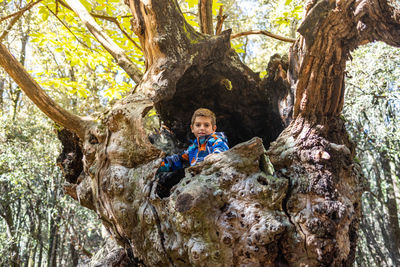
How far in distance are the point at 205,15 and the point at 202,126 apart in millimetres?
1767

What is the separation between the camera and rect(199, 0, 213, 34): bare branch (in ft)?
12.5

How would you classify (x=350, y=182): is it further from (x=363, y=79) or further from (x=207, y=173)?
Answer: (x=363, y=79)

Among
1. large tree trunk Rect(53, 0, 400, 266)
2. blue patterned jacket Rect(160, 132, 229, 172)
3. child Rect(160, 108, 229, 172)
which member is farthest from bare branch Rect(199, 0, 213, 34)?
blue patterned jacket Rect(160, 132, 229, 172)

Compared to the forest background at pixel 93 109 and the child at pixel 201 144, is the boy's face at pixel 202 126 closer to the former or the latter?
the child at pixel 201 144

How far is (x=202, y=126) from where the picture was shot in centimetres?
295

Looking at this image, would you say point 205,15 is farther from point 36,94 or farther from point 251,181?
point 251,181

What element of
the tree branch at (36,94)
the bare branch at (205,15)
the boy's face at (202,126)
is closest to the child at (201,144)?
the boy's face at (202,126)

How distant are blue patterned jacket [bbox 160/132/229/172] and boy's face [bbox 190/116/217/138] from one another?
2.8 inches

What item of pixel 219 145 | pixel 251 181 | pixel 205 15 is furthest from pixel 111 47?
pixel 251 181

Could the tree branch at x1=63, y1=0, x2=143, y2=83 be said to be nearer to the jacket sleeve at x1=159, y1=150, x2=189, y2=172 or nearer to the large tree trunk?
the large tree trunk

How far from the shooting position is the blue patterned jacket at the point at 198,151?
107 inches

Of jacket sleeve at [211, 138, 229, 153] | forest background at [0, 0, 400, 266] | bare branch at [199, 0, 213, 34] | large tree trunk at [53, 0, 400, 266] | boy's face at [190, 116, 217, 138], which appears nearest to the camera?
large tree trunk at [53, 0, 400, 266]

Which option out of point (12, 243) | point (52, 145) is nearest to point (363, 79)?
point (52, 145)

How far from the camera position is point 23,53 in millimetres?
10266
